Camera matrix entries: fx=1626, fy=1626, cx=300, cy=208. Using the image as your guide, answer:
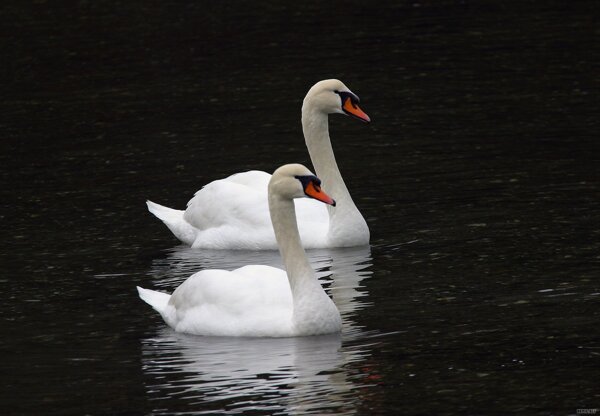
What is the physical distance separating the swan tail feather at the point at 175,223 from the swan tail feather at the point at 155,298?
3.20 m

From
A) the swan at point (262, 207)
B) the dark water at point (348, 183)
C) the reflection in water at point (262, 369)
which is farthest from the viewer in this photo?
the swan at point (262, 207)

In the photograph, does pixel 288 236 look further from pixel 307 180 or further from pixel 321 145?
pixel 321 145

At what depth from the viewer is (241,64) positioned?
27.0 metres

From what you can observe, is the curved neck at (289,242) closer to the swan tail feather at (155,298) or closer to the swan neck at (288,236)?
the swan neck at (288,236)

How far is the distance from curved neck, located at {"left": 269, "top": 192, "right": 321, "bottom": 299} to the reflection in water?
56cm

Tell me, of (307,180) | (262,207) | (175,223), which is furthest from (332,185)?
(307,180)

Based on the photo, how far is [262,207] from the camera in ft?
58.0

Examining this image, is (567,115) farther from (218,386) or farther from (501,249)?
(218,386)

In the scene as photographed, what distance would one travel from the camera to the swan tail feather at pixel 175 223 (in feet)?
58.7

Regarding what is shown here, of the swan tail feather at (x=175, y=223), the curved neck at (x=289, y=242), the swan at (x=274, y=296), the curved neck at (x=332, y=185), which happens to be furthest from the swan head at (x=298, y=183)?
the swan tail feather at (x=175, y=223)

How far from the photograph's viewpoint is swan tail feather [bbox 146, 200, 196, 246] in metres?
17.9

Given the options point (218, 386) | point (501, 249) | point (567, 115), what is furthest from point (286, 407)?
point (567, 115)

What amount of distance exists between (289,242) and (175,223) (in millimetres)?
4195

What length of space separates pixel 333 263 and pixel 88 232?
9.22ft
